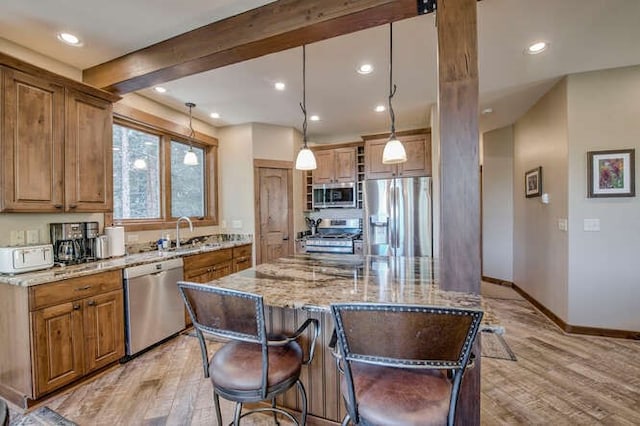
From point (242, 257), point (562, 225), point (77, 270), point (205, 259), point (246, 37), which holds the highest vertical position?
point (246, 37)

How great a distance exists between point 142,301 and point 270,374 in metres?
2.03

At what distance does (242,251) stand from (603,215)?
172 inches

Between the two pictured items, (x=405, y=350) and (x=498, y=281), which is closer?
(x=405, y=350)

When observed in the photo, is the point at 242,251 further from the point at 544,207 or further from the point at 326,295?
the point at 544,207

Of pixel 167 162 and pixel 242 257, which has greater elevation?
pixel 167 162

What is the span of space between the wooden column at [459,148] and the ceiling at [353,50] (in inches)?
28.6

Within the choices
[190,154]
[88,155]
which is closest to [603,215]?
[190,154]

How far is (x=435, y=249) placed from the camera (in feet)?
13.7

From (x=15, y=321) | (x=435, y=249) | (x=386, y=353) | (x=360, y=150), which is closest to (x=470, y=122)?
(x=386, y=353)

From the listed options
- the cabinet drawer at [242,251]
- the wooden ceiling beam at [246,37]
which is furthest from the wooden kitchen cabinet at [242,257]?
the wooden ceiling beam at [246,37]

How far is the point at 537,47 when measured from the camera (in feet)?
8.38

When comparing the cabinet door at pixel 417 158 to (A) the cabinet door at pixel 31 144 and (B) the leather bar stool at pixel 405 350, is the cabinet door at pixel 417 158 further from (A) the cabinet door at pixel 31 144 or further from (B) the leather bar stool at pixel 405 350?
(A) the cabinet door at pixel 31 144

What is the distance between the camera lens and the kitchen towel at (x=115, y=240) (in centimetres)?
295

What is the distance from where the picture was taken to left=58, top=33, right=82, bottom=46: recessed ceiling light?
2311mm
